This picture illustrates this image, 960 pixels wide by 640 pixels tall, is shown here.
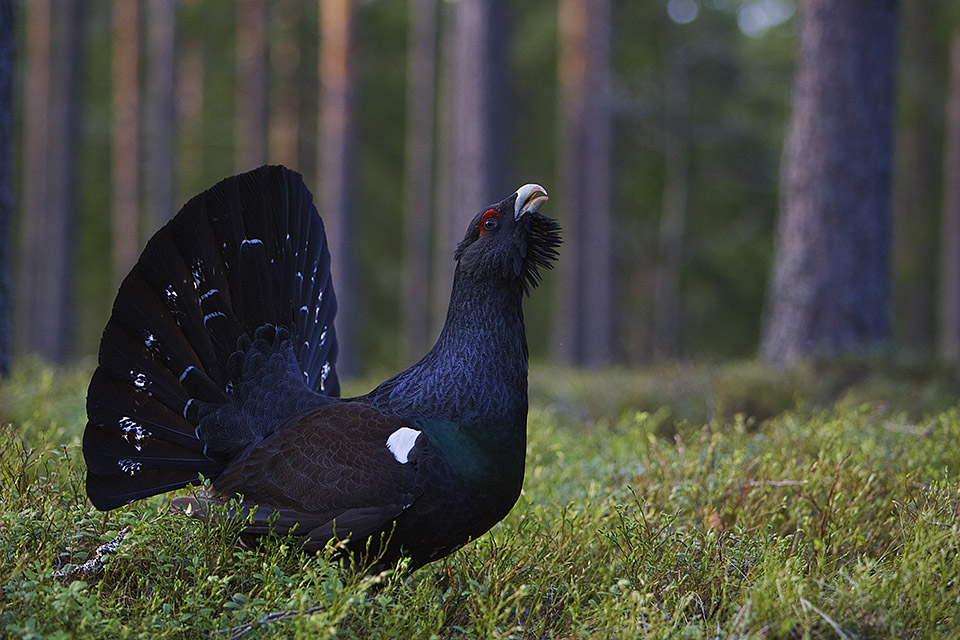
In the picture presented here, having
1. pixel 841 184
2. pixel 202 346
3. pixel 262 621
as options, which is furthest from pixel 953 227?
pixel 262 621

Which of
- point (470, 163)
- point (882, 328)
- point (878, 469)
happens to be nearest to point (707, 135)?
point (470, 163)

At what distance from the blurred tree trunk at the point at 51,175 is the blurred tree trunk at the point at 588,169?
10.0m

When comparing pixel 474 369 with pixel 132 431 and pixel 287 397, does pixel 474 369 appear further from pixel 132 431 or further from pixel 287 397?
pixel 132 431

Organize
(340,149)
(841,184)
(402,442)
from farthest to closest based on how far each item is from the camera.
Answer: (340,149), (841,184), (402,442)

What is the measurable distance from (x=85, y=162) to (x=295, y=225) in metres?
25.5

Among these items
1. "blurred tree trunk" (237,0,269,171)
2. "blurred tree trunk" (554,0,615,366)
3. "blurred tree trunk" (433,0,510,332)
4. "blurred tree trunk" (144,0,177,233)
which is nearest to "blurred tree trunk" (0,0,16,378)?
"blurred tree trunk" (433,0,510,332)

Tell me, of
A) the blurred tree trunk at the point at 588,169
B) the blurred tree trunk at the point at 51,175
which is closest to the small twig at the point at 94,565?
the blurred tree trunk at the point at 588,169

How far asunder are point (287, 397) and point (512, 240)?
1.13m

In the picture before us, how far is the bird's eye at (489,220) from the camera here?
3.29 m

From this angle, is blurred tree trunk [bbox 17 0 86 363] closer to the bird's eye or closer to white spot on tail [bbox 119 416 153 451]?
white spot on tail [bbox 119 416 153 451]

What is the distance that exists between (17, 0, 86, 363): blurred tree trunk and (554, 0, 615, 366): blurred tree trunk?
1001 cm

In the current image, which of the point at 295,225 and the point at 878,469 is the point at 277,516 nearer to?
the point at 295,225

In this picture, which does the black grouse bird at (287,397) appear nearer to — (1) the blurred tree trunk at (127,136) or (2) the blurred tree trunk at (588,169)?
(2) the blurred tree trunk at (588,169)

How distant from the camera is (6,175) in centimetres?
551
